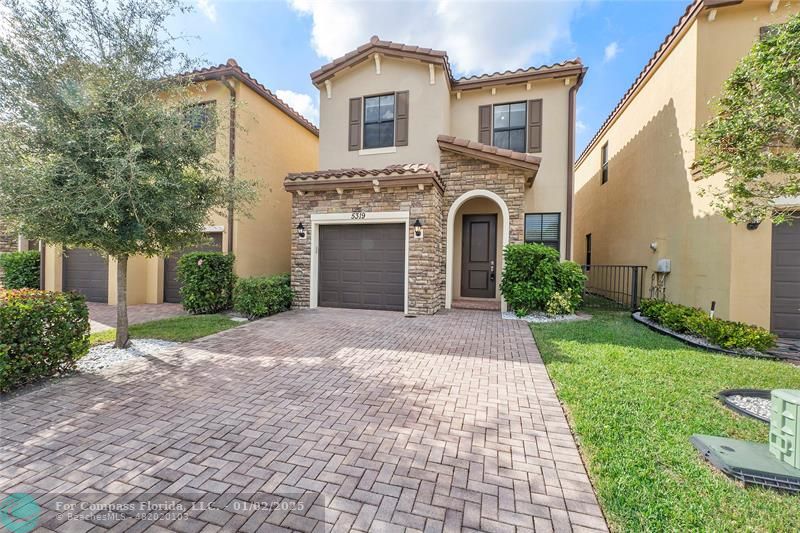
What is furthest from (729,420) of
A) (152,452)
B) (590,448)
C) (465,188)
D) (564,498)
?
(465,188)

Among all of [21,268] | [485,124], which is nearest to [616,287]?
[485,124]

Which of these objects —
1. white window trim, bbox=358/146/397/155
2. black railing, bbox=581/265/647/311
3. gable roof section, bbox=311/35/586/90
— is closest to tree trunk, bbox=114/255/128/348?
white window trim, bbox=358/146/397/155

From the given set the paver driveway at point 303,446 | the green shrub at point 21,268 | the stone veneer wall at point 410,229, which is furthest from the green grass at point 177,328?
the green shrub at point 21,268

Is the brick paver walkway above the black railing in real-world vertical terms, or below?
below

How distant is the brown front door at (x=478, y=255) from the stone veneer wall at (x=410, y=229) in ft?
5.55

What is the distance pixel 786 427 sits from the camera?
261 centimetres

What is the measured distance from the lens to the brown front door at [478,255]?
10875 mm

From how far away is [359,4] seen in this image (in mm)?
9109

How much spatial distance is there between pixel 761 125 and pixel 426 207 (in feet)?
20.5

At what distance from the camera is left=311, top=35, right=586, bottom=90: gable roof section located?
386 inches

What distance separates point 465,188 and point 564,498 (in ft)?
28.4

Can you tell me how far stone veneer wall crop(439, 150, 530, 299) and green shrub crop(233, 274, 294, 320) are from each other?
4.82 m

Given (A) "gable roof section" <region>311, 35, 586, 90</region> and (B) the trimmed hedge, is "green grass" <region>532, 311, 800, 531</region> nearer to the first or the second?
(B) the trimmed hedge

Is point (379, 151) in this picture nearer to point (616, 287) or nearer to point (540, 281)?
point (540, 281)
